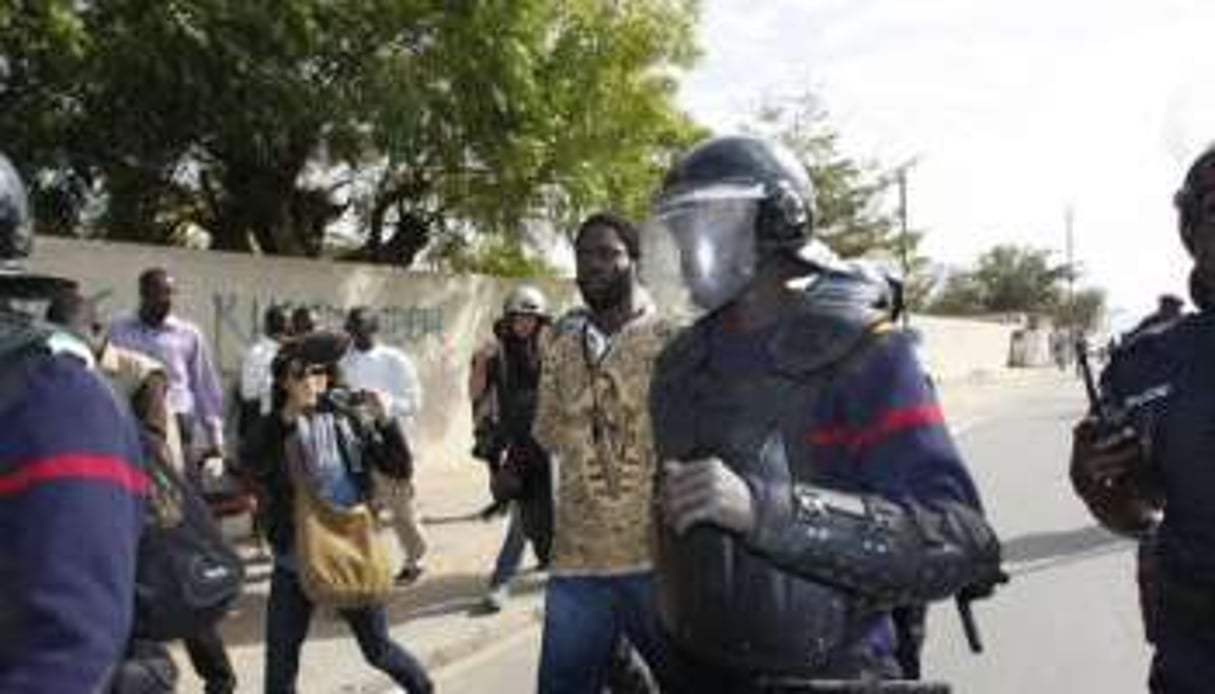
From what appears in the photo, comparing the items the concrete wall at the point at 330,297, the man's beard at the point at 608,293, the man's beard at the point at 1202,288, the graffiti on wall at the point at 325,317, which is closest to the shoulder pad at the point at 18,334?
the man's beard at the point at 1202,288

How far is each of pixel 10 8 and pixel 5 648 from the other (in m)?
11.4

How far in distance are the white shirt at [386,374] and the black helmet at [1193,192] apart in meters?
8.17

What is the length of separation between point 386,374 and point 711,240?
877 centimetres

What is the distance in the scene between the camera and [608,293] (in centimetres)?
573

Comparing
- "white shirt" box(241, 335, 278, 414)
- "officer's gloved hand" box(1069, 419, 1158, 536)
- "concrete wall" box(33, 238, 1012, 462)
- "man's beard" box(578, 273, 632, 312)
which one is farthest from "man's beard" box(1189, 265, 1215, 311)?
"concrete wall" box(33, 238, 1012, 462)

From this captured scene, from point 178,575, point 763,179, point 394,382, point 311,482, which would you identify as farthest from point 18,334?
point 394,382

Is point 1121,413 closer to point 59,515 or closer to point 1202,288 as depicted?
point 1202,288

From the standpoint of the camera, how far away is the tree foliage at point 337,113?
16047mm

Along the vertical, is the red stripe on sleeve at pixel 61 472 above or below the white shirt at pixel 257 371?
above

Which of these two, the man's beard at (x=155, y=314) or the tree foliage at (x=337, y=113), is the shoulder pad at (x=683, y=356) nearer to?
the man's beard at (x=155, y=314)

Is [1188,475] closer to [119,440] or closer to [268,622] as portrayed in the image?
[119,440]

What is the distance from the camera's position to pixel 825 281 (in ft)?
10.3

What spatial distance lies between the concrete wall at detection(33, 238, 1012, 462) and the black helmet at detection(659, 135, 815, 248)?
32.3 feet

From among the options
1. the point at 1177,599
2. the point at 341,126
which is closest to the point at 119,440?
the point at 1177,599
